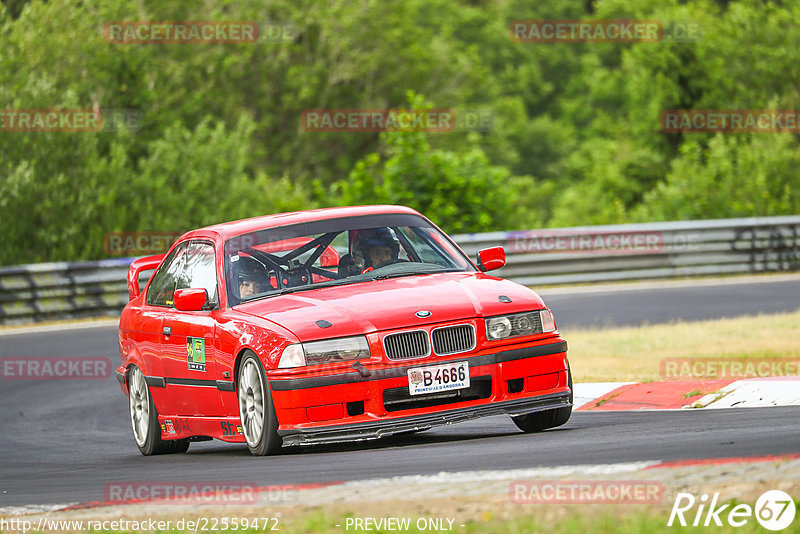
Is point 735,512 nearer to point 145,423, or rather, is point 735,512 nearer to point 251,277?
point 251,277

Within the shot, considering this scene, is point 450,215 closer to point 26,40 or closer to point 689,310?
point 689,310

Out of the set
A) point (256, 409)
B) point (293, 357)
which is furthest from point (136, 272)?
point (293, 357)

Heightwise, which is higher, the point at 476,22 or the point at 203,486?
the point at 476,22

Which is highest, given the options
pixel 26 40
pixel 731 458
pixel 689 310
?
pixel 26 40

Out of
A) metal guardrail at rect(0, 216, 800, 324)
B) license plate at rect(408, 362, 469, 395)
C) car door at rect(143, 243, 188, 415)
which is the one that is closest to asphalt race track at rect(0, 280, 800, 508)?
license plate at rect(408, 362, 469, 395)

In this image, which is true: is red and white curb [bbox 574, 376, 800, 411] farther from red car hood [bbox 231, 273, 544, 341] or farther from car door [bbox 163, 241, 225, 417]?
car door [bbox 163, 241, 225, 417]

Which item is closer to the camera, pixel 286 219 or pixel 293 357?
pixel 293 357

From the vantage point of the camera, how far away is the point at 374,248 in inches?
354

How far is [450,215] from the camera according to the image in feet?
81.5

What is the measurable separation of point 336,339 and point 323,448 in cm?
105

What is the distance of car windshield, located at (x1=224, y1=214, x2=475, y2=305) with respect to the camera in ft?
28.6

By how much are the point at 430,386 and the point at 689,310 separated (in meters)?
10.0

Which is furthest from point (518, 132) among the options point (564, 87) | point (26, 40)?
point (26, 40)

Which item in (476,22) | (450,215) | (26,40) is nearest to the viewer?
(450,215)
